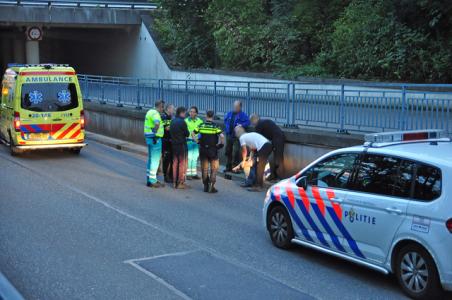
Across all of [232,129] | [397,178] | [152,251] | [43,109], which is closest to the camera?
[397,178]

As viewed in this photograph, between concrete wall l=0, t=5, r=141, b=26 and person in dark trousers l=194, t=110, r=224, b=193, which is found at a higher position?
concrete wall l=0, t=5, r=141, b=26

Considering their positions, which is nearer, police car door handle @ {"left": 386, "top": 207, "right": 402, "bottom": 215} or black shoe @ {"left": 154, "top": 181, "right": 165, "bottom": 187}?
police car door handle @ {"left": 386, "top": 207, "right": 402, "bottom": 215}

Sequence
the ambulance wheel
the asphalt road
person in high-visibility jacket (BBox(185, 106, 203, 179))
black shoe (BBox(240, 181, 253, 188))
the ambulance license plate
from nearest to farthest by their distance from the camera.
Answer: the asphalt road < black shoe (BBox(240, 181, 253, 188)) < person in high-visibility jacket (BBox(185, 106, 203, 179)) < the ambulance license plate < the ambulance wheel

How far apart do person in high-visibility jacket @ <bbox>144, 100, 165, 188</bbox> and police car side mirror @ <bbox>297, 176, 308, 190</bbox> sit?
17.7ft

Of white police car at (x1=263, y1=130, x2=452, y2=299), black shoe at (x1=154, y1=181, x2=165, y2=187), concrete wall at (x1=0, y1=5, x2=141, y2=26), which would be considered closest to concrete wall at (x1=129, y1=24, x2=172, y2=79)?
concrete wall at (x1=0, y1=5, x2=141, y2=26)

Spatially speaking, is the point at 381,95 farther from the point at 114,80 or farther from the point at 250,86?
the point at 114,80

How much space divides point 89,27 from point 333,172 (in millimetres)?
30752

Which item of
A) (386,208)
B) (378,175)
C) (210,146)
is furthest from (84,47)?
(386,208)

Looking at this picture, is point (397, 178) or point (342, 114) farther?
point (342, 114)

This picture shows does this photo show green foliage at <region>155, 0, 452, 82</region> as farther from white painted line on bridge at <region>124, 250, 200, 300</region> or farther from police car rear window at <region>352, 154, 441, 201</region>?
white painted line on bridge at <region>124, 250, 200, 300</region>

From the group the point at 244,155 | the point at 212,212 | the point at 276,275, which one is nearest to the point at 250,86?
the point at 244,155

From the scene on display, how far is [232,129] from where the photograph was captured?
14.2 m

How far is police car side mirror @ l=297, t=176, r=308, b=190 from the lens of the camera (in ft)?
25.0

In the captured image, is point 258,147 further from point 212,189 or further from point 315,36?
point 315,36
